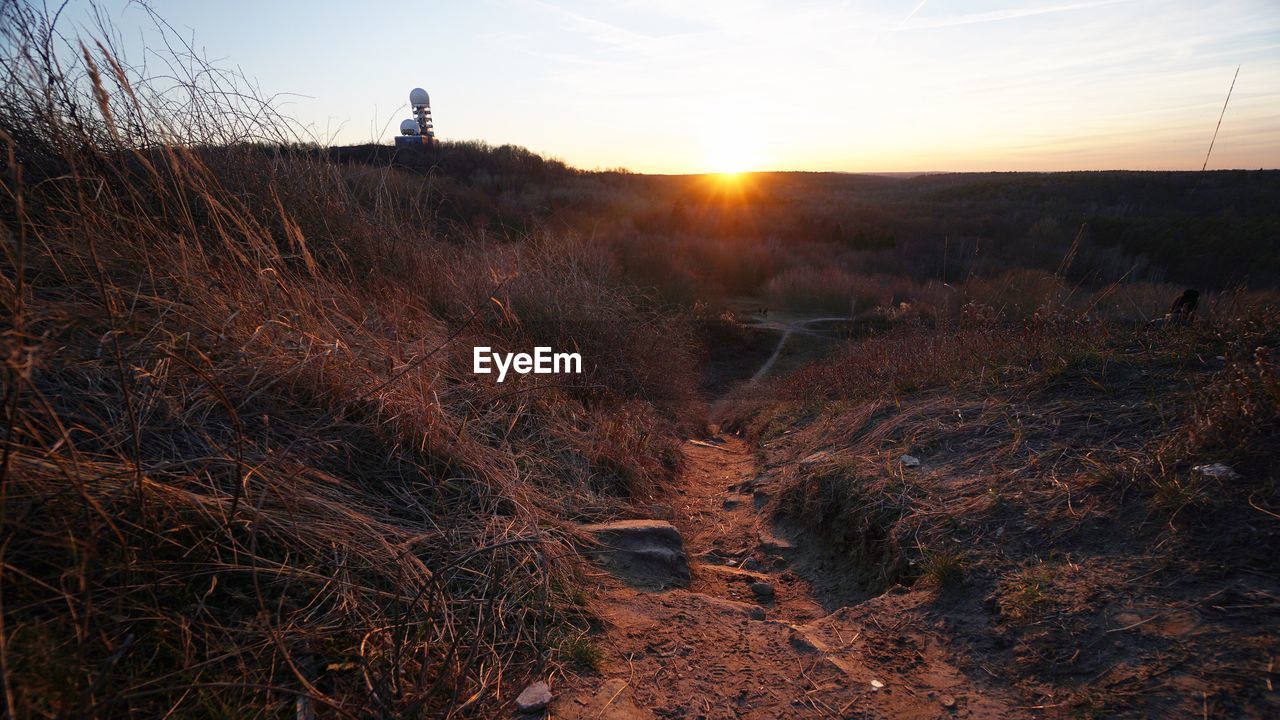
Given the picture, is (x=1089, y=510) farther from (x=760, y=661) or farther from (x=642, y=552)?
(x=642, y=552)

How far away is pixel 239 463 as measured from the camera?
1.80m

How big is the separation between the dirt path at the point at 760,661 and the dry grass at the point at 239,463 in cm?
30

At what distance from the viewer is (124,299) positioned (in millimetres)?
2680

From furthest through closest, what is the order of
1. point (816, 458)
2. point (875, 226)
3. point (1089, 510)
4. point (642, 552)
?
point (875, 226), point (816, 458), point (642, 552), point (1089, 510)

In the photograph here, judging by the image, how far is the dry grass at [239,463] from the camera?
1.63 meters

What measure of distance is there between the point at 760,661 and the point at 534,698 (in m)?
0.91

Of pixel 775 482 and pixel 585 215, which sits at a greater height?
pixel 585 215

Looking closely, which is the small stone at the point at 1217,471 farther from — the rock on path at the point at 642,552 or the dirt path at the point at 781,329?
the dirt path at the point at 781,329

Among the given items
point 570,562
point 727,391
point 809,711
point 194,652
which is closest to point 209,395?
point 194,652

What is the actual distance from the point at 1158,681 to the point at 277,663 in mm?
2593

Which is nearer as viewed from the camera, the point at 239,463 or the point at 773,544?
the point at 239,463

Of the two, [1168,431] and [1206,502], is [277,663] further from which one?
[1168,431]

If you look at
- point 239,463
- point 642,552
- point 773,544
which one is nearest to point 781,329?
point 773,544

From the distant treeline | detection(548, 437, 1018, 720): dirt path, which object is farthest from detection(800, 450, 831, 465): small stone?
the distant treeline
